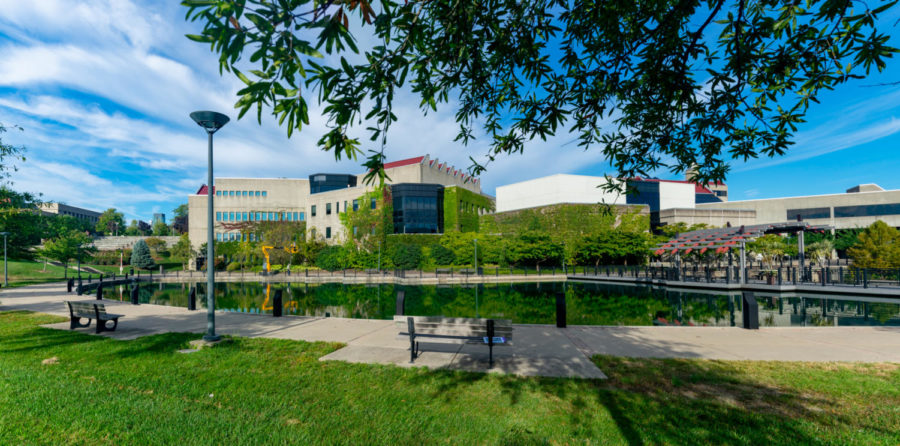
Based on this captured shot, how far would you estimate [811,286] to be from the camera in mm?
22938

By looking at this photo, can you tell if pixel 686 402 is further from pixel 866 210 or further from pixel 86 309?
pixel 866 210

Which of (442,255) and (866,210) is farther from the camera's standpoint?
(866,210)

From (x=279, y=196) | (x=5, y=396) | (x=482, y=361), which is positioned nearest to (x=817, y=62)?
(x=482, y=361)

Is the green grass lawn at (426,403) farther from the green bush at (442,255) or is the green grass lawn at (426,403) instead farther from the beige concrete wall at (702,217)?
the beige concrete wall at (702,217)

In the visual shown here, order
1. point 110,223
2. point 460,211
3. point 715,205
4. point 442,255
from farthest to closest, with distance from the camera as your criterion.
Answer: point 110,223 → point 715,205 → point 460,211 → point 442,255

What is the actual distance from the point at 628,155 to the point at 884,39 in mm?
2764

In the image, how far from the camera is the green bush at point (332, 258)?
47.8 m

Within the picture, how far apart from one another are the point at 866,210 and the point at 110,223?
188 m

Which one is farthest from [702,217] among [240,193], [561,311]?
[240,193]

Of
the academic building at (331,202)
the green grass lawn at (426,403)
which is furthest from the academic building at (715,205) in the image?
the green grass lawn at (426,403)

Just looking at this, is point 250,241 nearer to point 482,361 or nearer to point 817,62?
point 482,361

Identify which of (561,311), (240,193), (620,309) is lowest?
(620,309)

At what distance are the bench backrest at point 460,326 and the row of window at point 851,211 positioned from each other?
6917 centimetres

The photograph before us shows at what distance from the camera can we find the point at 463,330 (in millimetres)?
6875
